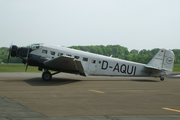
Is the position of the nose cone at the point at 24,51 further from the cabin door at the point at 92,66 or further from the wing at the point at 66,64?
the cabin door at the point at 92,66

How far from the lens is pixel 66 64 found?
18578 mm

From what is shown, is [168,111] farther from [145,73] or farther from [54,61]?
[145,73]

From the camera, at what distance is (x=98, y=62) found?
20844mm

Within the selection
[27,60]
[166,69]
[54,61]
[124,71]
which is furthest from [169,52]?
[27,60]

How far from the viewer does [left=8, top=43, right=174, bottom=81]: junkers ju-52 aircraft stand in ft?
63.1

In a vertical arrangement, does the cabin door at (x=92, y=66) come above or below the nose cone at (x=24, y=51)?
below

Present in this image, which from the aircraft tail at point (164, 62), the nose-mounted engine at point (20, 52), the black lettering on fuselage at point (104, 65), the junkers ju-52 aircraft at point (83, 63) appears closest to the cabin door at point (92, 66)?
the junkers ju-52 aircraft at point (83, 63)

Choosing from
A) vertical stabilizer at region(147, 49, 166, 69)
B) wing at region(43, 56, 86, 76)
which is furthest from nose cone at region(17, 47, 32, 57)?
vertical stabilizer at region(147, 49, 166, 69)

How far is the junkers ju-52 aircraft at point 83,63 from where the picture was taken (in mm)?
19234

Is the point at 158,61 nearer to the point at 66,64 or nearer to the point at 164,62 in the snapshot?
the point at 164,62

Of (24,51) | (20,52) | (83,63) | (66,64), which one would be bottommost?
(66,64)

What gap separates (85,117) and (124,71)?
14587 millimetres

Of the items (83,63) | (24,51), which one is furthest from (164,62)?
(24,51)

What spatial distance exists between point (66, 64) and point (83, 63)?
2.35m
